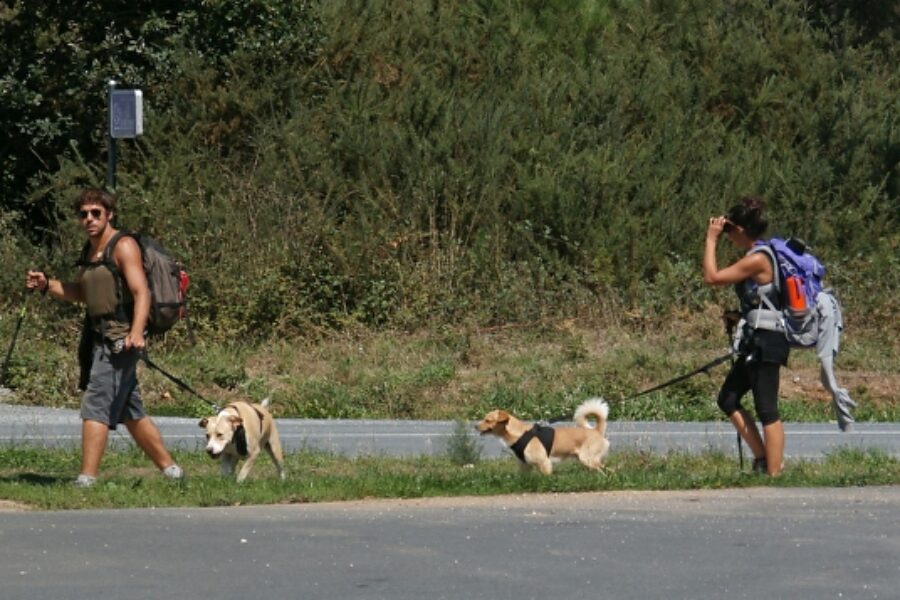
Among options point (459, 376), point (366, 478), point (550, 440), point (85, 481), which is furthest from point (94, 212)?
point (459, 376)

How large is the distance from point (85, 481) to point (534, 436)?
310 cm

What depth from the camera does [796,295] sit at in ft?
38.4

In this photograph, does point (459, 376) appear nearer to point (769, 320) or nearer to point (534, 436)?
point (534, 436)

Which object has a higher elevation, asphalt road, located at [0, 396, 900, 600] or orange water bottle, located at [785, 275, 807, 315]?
orange water bottle, located at [785, 275, 807, 315]

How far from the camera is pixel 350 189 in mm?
25219

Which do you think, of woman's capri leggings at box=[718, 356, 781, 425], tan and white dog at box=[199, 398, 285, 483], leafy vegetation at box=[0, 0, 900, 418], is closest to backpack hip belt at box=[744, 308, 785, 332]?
woman's capri leggings at box=[718, 356, 781, 425]

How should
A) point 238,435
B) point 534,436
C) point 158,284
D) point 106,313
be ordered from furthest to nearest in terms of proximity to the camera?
point 534,436 → point 238,435 → point 158,284 → point 106,313

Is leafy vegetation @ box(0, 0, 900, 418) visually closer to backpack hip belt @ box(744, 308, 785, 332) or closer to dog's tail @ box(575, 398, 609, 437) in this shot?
dog's tail @ box(575, 398, 609, 437)

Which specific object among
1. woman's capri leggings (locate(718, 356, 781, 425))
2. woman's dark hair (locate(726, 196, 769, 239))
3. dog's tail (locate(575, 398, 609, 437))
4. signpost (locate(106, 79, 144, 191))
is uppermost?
signpost (locate(106, 79, 144, 191))

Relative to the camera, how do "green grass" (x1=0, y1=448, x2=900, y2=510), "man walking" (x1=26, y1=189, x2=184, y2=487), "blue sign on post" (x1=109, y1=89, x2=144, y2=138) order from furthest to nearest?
"blue sign on post" (x1=109, y1=89, x2=144, y2=138) → "man walking" (x1=26, y1=189, x2=184, y2=487) → "green grass" (x1=0, y1=448, x2=900, y2=510)

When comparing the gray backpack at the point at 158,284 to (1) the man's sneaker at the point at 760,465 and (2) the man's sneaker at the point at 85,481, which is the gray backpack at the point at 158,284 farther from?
(1) the man's sneaker at the point at 760,465

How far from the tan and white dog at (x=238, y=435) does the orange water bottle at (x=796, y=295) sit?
3.52 m

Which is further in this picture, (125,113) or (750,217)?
(125,113)

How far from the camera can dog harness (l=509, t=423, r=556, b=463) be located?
12.6 meters
